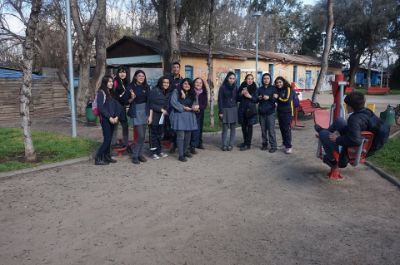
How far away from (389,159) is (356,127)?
3024mm

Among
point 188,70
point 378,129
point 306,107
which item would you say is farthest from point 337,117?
point 188,70

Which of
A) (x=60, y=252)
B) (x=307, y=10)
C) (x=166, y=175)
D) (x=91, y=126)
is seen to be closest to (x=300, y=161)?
(x=166, y=175)

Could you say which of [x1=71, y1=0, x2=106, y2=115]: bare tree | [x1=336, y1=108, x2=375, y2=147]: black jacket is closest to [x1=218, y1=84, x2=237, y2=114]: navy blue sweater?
[x1=336, y1=108, x2=375, y2=147]: black jacket

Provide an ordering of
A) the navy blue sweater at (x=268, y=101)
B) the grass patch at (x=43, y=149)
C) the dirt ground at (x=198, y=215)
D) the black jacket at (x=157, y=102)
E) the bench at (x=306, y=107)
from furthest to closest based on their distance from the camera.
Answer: the bench at (x=306, y=107) < the navy blue sweater at (x=268, y=101) < the black jacket at (x=157, y=102) < the grass patch at (x=43, y=149) < the dirt ground at (x=198, y=215)

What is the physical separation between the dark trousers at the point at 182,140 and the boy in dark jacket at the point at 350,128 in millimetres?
2792

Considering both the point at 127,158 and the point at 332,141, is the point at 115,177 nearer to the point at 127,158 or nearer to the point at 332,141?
the point at 127,158

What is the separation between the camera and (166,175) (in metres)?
6.32

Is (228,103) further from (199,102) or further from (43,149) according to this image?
(43,149)

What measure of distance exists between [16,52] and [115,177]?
84.1ft

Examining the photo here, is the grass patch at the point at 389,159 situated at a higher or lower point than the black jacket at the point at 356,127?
lower

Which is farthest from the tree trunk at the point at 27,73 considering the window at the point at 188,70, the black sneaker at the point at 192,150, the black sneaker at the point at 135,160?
the window at the point at 188,70

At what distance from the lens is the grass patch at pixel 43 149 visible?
699 centimetres

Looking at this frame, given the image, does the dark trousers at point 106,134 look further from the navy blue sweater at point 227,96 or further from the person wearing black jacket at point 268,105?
the person wearing black jacket at point 268,105

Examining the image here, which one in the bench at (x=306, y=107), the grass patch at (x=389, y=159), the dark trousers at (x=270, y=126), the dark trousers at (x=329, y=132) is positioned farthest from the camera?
the bench at (x=306, y=107)
